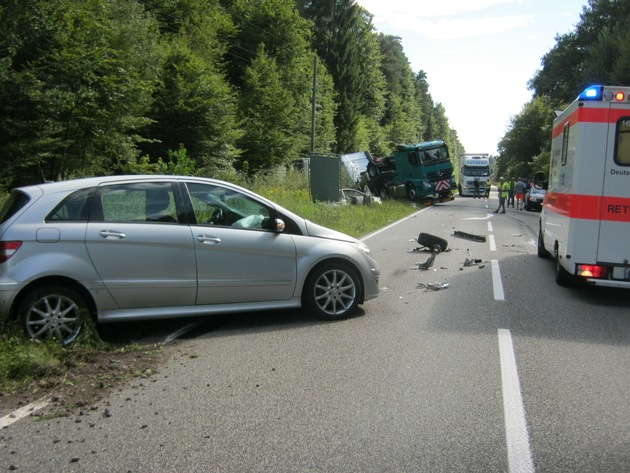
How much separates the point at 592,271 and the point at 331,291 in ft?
12.2

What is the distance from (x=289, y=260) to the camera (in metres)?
6.55

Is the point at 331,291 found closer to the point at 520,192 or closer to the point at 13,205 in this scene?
the point at 13,205

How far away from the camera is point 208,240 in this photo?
6.16 m

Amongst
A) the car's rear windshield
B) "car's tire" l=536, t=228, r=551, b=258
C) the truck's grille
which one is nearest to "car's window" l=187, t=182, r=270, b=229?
the car's rear windshield

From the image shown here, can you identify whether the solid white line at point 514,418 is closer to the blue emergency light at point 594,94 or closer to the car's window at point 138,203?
the car's window at point 138,203

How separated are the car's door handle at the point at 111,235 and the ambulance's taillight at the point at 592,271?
5.94 meters

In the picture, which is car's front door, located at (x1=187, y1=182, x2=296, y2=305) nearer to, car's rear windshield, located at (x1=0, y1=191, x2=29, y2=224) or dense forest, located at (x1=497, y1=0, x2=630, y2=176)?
car's rear windshield, located at (x1=0, y1=191, x2=29, y2=224)

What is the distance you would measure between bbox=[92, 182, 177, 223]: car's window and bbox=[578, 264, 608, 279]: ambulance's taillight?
5.44m

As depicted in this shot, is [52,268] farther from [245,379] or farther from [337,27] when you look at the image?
[337,27]

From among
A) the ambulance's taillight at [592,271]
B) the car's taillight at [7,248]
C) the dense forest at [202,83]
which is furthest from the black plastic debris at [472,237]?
the car's taillight at [7,248]

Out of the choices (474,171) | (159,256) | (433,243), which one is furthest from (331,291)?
(474,171)

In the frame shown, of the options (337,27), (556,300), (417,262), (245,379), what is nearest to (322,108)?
(337,27)

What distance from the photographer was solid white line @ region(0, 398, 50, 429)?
13.1 feet

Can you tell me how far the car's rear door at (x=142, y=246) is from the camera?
5711 mm
